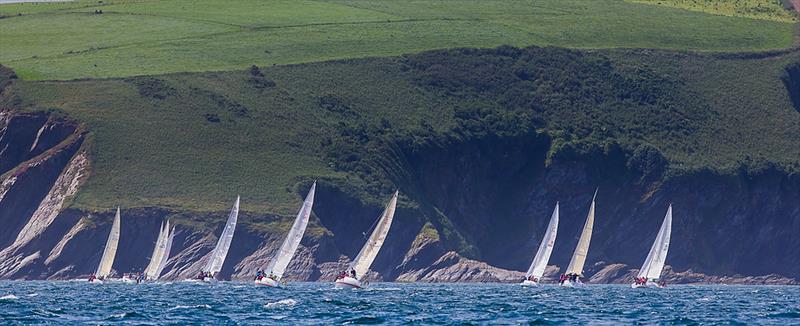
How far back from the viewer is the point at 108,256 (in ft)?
446

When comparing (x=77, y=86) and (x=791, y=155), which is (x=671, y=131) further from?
(x=77, y=86)

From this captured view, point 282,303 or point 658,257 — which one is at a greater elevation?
point 282,303

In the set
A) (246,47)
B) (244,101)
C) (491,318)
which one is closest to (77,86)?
(244,101)

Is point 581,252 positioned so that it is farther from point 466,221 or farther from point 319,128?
point 319,128

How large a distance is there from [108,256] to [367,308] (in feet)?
188

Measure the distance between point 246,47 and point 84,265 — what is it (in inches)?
2336

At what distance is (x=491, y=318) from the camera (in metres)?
74.4

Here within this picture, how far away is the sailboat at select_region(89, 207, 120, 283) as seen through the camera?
135000mm

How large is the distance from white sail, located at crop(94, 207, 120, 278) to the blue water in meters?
25.7

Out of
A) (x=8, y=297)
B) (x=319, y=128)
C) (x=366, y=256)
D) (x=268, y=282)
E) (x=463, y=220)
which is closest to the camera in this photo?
(x=8, y=297)

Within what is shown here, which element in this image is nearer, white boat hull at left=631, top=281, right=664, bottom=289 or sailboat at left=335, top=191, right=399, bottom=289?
sailboat at left=335, top=191, right=399, bottom=289

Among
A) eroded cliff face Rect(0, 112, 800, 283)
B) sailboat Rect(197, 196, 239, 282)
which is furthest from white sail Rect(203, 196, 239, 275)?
eroded cliff face Rect(0, 112, 800, 283)

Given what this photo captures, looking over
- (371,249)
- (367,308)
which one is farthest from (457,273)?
(367,308)

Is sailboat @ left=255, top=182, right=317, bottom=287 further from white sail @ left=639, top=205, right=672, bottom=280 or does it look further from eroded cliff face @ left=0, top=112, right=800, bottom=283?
white sail @ left=639, top=205, right=672, bottom=280
